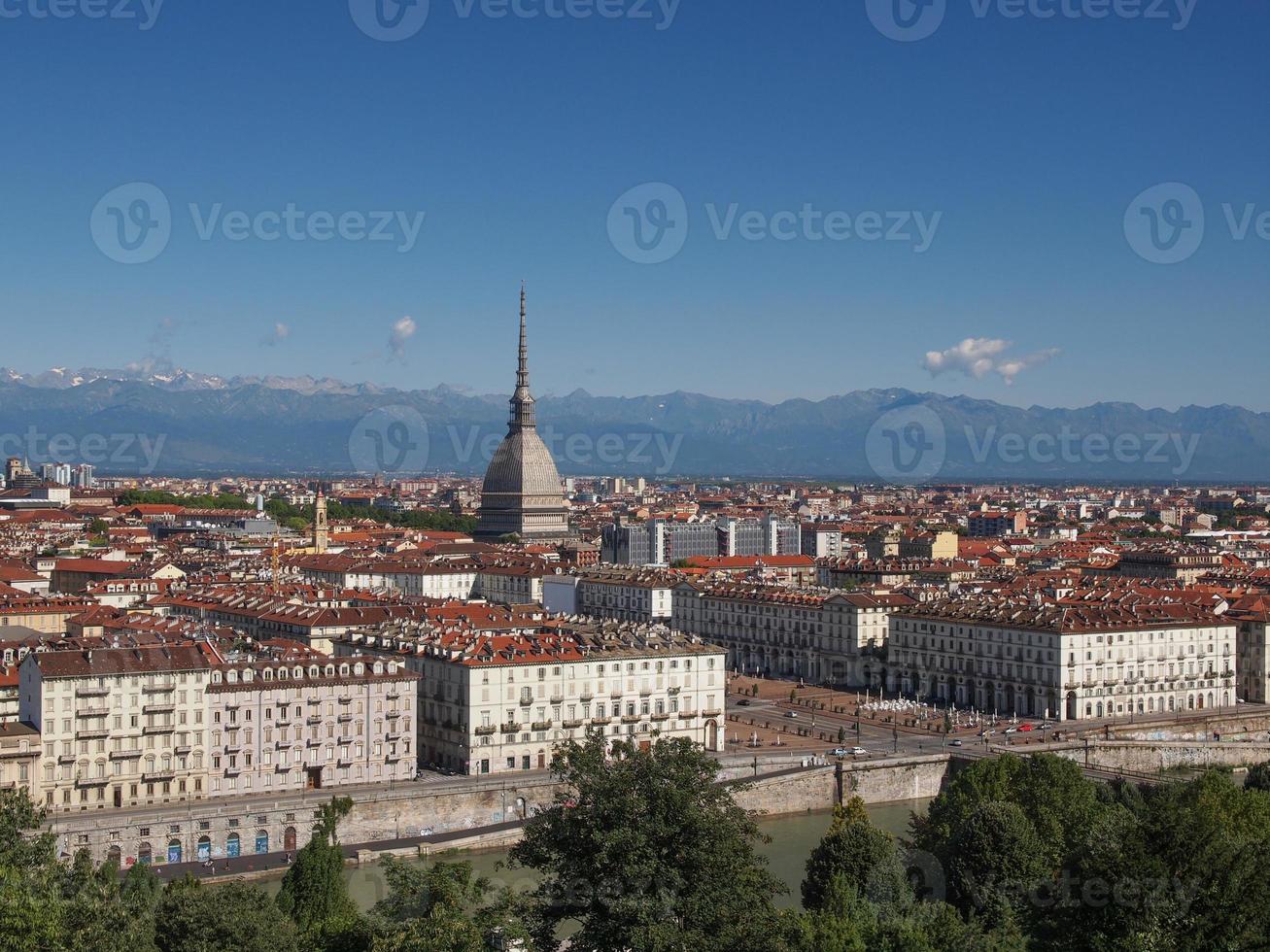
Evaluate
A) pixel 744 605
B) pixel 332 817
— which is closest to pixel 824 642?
pixel 744 605

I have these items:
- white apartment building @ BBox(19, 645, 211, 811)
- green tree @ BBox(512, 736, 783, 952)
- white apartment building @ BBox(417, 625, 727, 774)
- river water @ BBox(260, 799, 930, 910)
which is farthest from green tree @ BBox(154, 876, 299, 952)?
white apartment building @ BBox(417, 625, 727, 774)

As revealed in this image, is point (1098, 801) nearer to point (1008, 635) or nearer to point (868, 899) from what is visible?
point (868, 899)

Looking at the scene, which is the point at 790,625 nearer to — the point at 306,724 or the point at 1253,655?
the point at 1253,655

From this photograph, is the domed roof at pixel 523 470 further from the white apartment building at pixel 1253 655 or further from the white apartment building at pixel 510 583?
the white apartment building at pixel 1253 655

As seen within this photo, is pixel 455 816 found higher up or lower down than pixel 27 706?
lower down

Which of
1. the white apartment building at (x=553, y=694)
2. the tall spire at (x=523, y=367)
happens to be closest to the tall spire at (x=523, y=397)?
the tall spire at (x=523, y=367)

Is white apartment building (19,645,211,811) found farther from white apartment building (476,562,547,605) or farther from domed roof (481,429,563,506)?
domed roof (481,429,563,506)
